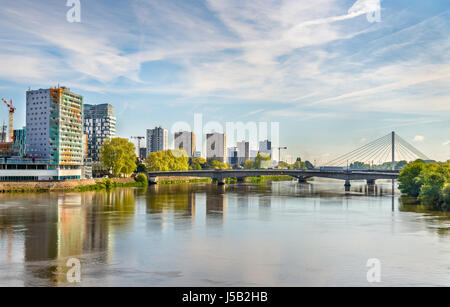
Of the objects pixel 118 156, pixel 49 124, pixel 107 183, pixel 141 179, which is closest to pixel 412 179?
pixel 107 183

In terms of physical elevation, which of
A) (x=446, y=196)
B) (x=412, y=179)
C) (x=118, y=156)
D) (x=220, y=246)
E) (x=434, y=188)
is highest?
(x=118, y=156)

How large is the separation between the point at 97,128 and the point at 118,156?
153ft

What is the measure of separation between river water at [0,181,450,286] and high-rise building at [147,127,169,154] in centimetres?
14659

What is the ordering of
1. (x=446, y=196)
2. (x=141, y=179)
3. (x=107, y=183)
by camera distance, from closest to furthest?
(x=446, y=196)
(x=107, y=183)
(x=141, y=179)

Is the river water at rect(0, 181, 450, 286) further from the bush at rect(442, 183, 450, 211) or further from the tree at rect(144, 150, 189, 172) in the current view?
the tree at rect(144, 150, 189, 172)

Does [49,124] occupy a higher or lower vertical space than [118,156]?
higher

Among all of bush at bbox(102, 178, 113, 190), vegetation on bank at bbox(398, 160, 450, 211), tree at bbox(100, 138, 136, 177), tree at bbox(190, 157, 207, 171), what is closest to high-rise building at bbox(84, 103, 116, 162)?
tree at bbox(190, 157, 207, 171)

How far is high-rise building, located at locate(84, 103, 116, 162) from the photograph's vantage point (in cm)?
11262

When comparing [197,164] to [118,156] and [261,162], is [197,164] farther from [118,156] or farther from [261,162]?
[118,156]

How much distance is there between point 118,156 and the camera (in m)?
70.1

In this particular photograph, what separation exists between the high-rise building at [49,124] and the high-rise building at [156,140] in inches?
4401
